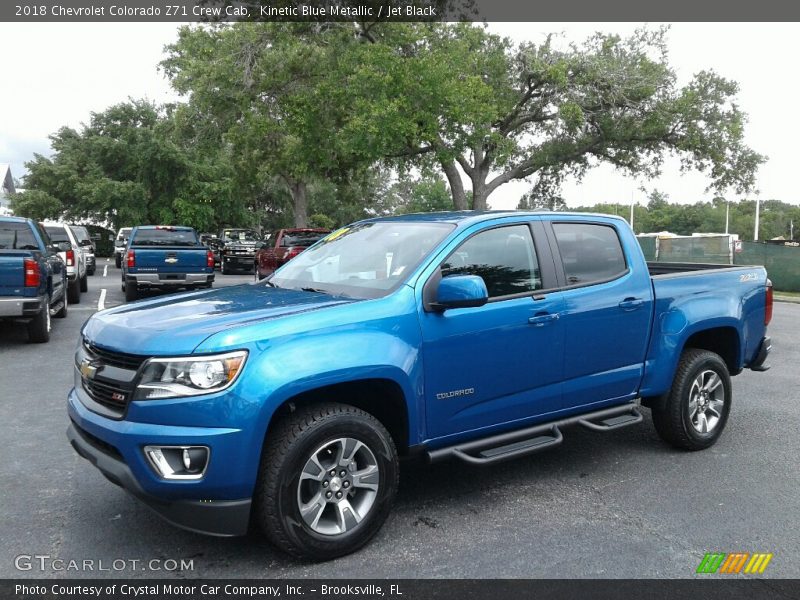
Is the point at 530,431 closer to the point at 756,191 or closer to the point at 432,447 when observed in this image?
the point at 432,447

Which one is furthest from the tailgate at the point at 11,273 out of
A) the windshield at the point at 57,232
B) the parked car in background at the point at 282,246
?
the parked car in background at the point at 282,246

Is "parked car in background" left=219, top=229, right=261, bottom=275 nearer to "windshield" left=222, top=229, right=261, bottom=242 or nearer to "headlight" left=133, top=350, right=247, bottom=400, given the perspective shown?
"windshield" left=222, top=229, right=261, bottom=242

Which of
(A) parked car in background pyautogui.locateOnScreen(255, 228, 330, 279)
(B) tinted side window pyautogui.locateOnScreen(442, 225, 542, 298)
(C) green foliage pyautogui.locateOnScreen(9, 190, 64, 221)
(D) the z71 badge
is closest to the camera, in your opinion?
(D) the z71 badge

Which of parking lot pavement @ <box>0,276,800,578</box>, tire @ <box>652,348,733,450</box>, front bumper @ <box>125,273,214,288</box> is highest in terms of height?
front bumper @ <box>125,273,214,288</box>

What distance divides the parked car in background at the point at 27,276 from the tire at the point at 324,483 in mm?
7454

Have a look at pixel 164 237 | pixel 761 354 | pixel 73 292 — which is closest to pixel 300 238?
pixel 164 237

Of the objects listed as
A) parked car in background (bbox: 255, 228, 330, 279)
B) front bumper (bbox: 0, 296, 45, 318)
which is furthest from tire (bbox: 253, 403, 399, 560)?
parked car in background (bbox: 255, 228, 330, 279)

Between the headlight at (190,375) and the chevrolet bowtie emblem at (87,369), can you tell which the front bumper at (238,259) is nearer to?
the chevrolet bowtie emblem at (87,369)

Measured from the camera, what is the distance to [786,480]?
484 centimetres

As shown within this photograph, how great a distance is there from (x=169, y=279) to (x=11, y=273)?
6.61 m

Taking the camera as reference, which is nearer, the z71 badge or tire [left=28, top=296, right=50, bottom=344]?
the z71 badge

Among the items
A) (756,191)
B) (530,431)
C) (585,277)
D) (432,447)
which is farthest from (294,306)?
(756,191)

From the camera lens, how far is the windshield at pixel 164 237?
17.2 metres

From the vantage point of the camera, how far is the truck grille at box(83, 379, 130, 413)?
135 inches
